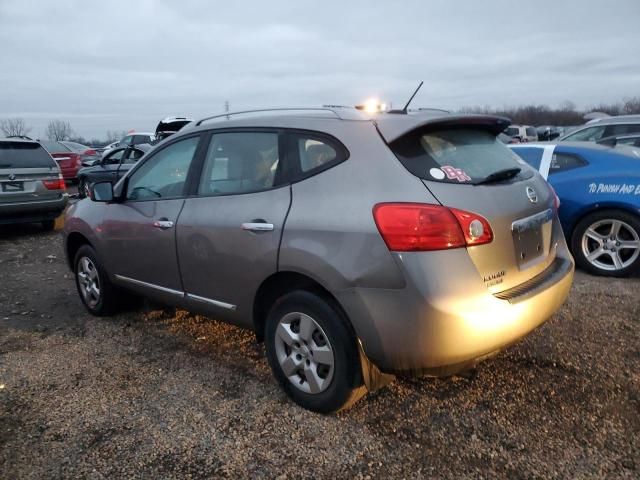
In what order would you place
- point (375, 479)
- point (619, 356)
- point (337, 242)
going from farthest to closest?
point (619, 356) → point (337, 242) → point (375, 479)

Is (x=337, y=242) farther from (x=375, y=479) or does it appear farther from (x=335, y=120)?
(x=375, y=479)

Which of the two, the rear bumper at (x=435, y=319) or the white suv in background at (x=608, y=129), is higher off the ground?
the white suv in background at (x=608, y=129)

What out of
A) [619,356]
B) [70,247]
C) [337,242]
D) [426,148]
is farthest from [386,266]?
[70,247]

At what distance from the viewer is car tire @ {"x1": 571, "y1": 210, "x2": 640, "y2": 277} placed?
4.94 meters

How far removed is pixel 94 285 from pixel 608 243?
5000 mm

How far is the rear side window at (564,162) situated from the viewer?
530 cm

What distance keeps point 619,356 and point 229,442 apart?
2.59 metres

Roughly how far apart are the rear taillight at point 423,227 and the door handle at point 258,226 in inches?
26.5

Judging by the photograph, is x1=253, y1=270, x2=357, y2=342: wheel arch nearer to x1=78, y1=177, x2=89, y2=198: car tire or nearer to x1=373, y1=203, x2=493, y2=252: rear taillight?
x1=373, y1=203, x2=493, y2=252: rear taillight

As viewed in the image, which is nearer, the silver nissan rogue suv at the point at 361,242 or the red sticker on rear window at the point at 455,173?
the silver nissan rogue suv at the point at 361,242

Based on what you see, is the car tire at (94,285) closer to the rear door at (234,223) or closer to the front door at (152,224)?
the front door at (152,224)

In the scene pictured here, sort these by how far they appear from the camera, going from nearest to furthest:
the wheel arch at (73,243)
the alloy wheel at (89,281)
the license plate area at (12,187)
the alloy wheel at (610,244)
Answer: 1. the alloy wheel at (89,281)
2. the wheel arch at (73,243)
3. the alloy wheel at (610,244)
4. the license plate area at (12,187)

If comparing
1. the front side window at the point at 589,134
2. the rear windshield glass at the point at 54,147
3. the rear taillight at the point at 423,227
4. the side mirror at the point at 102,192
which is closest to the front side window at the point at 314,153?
the rear taillight at the point at 423,227

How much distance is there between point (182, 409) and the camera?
2.90 metres
